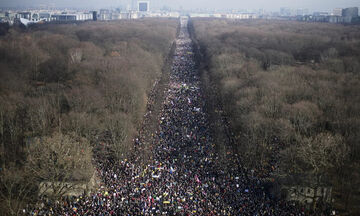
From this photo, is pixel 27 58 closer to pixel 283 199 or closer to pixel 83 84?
pixel 83 84

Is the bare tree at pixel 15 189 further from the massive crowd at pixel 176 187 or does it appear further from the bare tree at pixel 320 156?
the bare tree at pixel 320 156

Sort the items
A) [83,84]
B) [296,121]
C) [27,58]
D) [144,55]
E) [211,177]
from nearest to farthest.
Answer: [211,177] < [296,121] < [83,84] < [27,58] < [144,55]

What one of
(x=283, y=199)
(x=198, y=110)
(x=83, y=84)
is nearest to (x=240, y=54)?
(x=198, y=110)

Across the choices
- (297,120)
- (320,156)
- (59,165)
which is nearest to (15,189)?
(59,165)

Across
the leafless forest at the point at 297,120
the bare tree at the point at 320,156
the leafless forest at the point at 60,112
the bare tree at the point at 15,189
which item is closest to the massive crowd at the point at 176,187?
the bare tree at the point at 15,189

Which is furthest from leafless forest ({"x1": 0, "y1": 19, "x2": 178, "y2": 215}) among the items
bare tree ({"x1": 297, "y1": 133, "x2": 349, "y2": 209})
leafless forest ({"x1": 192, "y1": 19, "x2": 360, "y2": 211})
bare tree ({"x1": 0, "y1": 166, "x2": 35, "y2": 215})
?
bare tree ({"x1": 297, "y1": 133, "x2": 349, "y2": 209})

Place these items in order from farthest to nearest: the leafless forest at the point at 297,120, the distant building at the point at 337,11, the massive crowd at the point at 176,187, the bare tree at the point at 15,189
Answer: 1. the distant building at the point at 337,11
2. the leafless forest at the point at 297,120
3. the massive crowd at the point at 176,187
4. the bare tree at the point at 15,189

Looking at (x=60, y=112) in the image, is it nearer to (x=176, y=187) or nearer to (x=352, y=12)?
(x=176, y=187)
